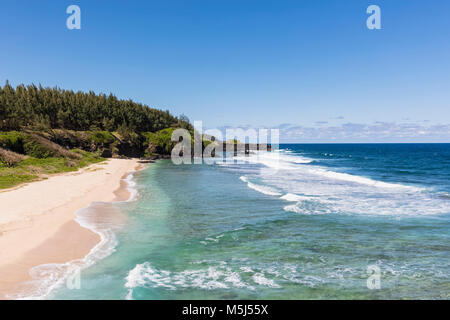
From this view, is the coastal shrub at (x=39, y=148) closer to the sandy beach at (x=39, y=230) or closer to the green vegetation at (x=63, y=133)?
the green vegetation at (x=63, y=133)

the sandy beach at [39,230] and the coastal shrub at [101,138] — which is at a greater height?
the coastal shrub at [101,138]

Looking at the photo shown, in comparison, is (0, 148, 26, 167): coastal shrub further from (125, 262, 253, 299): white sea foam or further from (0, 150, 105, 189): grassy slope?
(125, 262, 253, 299): white sea foam

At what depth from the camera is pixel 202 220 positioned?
52.1 ft

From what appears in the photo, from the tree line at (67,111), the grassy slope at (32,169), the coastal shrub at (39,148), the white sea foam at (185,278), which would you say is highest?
the tree line at (67,111)

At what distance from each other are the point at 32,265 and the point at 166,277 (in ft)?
14.8

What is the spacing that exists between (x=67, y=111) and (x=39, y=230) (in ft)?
205

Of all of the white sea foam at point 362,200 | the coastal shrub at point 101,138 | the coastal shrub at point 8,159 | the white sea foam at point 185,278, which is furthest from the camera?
the coastal shrub at point 101,138

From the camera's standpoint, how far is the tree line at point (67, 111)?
170ft

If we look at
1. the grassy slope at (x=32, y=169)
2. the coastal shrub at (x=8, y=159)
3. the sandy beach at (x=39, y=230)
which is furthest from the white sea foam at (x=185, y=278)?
the coastal shrub at (x=8, y=159)

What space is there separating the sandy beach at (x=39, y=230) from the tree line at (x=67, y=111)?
31.8 metres

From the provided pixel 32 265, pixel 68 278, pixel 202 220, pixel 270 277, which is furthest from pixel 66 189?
pixel 270 277

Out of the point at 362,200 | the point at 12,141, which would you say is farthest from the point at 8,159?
the point at 362,200

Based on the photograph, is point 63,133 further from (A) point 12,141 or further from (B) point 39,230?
(B) point 39,230
